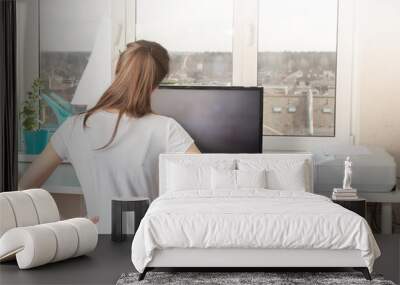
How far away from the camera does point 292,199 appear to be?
5855 mm

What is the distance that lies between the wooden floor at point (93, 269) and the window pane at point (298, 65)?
1.46m

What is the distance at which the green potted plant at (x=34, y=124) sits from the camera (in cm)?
736

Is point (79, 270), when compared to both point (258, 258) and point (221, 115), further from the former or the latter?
point (221, 115)

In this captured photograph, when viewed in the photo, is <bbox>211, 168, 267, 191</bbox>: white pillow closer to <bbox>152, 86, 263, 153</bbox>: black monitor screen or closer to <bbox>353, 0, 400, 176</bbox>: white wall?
<bbox>152, 86, 263, 153</bbox>: black monitor screen

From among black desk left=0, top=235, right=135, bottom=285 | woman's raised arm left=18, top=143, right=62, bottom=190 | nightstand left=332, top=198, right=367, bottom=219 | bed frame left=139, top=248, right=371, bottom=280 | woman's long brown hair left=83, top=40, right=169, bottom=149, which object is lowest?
black desk left=0, top=235, right=135, bottom=285

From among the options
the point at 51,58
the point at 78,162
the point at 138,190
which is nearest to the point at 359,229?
the point at 138,190

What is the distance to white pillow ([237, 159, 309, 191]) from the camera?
21.6 feet

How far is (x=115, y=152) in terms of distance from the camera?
23.6ft

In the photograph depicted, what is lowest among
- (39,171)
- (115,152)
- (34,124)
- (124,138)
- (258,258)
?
(258,258)

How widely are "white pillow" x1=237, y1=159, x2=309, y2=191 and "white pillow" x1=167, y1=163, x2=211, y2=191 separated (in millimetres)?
353

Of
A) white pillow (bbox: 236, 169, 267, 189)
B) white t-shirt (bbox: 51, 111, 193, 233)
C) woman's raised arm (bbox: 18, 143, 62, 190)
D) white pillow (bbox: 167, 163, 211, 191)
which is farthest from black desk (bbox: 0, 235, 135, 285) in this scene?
woman's raised arm (bbox: 18, 143, 62, 190)

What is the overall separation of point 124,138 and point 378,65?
2.52m

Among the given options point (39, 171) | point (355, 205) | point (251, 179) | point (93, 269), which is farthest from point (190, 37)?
point (93, 269)

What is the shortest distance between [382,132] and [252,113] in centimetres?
127
